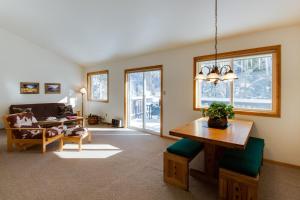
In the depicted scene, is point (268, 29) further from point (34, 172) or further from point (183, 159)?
point (34, 172)

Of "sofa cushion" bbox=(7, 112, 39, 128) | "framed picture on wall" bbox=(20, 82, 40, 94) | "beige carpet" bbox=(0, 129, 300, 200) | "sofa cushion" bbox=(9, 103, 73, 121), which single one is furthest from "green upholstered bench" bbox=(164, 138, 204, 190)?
"framed picture on wall" bbox=(20, 82, 40, 94)

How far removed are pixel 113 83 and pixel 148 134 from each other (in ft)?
7.69

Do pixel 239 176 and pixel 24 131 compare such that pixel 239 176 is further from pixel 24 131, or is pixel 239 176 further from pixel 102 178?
pixel 24 131

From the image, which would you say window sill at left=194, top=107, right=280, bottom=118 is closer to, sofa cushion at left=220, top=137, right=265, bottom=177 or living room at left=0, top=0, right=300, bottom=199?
living room at left=0, top=0, right=300, bottom=199

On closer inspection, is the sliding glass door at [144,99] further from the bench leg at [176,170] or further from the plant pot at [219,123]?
the bench leg at [176,170]

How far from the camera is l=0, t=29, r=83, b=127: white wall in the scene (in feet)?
18.2

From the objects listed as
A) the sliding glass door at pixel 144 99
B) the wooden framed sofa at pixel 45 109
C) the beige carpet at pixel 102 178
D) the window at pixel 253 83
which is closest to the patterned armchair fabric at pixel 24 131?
the beige carpet at pixel 102 178

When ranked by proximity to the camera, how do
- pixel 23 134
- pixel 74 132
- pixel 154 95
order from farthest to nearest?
pixel 154 95 < pixel 74 132 < pixel 23 134

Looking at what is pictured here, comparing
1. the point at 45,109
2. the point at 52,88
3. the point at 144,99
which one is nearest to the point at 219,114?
the point at 144,99

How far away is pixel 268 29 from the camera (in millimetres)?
3078

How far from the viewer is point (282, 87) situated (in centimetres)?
300

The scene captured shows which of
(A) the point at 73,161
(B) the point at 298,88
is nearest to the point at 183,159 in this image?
(A) the point at 73,161

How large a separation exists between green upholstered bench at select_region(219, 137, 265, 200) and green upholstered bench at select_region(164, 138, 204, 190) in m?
0.42

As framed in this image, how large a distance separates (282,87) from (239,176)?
2.00 meters
